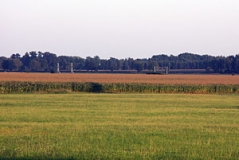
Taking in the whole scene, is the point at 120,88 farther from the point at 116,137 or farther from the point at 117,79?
the point at 116,137

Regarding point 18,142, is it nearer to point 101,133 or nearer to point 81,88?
point 101,133

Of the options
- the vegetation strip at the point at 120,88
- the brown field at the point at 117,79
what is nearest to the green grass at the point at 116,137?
the vegetation strip at the point at 120,88

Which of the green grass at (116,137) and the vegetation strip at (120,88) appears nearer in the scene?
the green grass at (116,137)

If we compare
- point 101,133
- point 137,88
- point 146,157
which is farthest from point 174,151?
point 137,88

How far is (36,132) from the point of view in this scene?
63.0 feet

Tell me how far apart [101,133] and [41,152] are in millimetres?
4777

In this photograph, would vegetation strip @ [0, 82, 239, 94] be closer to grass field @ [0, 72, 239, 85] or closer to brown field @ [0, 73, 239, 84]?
grass field @ [0, 72, 239, 85]

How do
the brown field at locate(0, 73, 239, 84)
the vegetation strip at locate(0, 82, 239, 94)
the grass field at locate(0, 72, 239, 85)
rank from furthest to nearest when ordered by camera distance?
the brown field at locate(0, 73, 239, 84)
the grass field at locate(0, 72, 239, 85)
the vegetation strip at locate(0, 82, 239, 94)

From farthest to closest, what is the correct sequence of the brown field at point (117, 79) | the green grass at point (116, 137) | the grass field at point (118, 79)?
the brown field at point (117, 79), the grass field at point (118, 79), the green grass at point (116, 137)

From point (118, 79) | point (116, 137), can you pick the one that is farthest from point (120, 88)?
point (116, 137)

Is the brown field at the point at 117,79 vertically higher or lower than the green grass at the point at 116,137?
lower

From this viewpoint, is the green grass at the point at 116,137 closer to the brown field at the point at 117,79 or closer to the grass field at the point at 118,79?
the grass field at the point at 118,79

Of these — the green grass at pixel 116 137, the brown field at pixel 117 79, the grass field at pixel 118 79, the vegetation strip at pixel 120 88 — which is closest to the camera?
the green grass at pixel 116 137

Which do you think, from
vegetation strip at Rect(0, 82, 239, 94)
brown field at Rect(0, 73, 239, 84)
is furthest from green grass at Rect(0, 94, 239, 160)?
brown field at Rect(0, 73, 239, 84)
